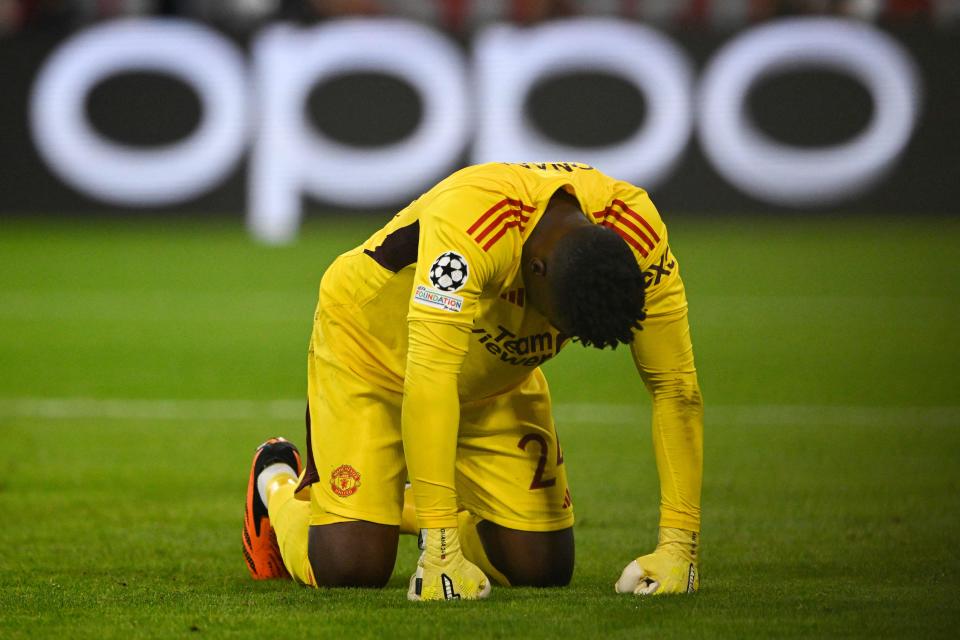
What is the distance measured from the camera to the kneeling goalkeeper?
4051 mm

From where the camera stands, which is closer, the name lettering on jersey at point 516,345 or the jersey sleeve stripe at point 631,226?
the jersey sleeve stripe at point 631,226

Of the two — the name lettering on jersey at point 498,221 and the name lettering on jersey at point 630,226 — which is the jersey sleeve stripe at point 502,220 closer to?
the name lettering on jersey at point 498,221

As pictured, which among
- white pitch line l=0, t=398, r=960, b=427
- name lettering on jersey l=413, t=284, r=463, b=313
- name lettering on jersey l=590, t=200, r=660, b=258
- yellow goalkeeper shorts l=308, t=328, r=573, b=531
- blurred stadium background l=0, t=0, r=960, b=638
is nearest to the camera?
name lettering on jersey l=413, t=284, r=463, b=313

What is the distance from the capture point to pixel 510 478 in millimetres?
5070

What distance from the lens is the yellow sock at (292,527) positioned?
15.8 ft

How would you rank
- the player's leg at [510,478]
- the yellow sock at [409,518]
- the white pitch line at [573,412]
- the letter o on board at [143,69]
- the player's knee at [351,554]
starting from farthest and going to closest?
the letter o on board at [143,69] → the white pitch line at [573,412] → the yellow sock at [409,518] → the player's leg at [510,478] → the player's knee at [351,554]

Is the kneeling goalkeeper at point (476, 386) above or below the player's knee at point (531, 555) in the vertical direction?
above

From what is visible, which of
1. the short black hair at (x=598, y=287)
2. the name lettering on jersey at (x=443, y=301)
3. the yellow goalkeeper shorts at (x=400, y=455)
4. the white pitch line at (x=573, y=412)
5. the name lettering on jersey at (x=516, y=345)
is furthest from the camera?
the white pitch line at (x=573, y=412)

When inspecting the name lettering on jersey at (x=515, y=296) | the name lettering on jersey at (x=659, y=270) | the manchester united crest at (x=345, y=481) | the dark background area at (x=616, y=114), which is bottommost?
the manchester united crest at (x=345, y=481)

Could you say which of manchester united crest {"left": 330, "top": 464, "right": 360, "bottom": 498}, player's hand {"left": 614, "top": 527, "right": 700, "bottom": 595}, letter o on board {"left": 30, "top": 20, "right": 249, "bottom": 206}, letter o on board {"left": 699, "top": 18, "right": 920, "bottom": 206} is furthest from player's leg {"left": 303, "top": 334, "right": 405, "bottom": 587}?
letter o on board {"left": 699, "top": 18, "right": 920, "bottom": 206}

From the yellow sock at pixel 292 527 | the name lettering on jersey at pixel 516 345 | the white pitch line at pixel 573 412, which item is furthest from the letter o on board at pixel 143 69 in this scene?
the name lettering on jersey at pixel 516 345

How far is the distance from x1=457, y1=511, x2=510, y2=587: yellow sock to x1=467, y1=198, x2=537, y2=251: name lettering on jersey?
1284 millimetres

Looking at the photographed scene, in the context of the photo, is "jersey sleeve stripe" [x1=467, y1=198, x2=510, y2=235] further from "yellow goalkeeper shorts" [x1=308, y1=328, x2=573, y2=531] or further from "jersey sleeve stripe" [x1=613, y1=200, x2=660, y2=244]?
"yellow goalkeeper shorts" [x1=308, y1=328, x2=573, y2=531]

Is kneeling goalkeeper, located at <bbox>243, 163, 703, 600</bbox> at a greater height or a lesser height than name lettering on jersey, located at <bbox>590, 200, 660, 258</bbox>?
lesser
